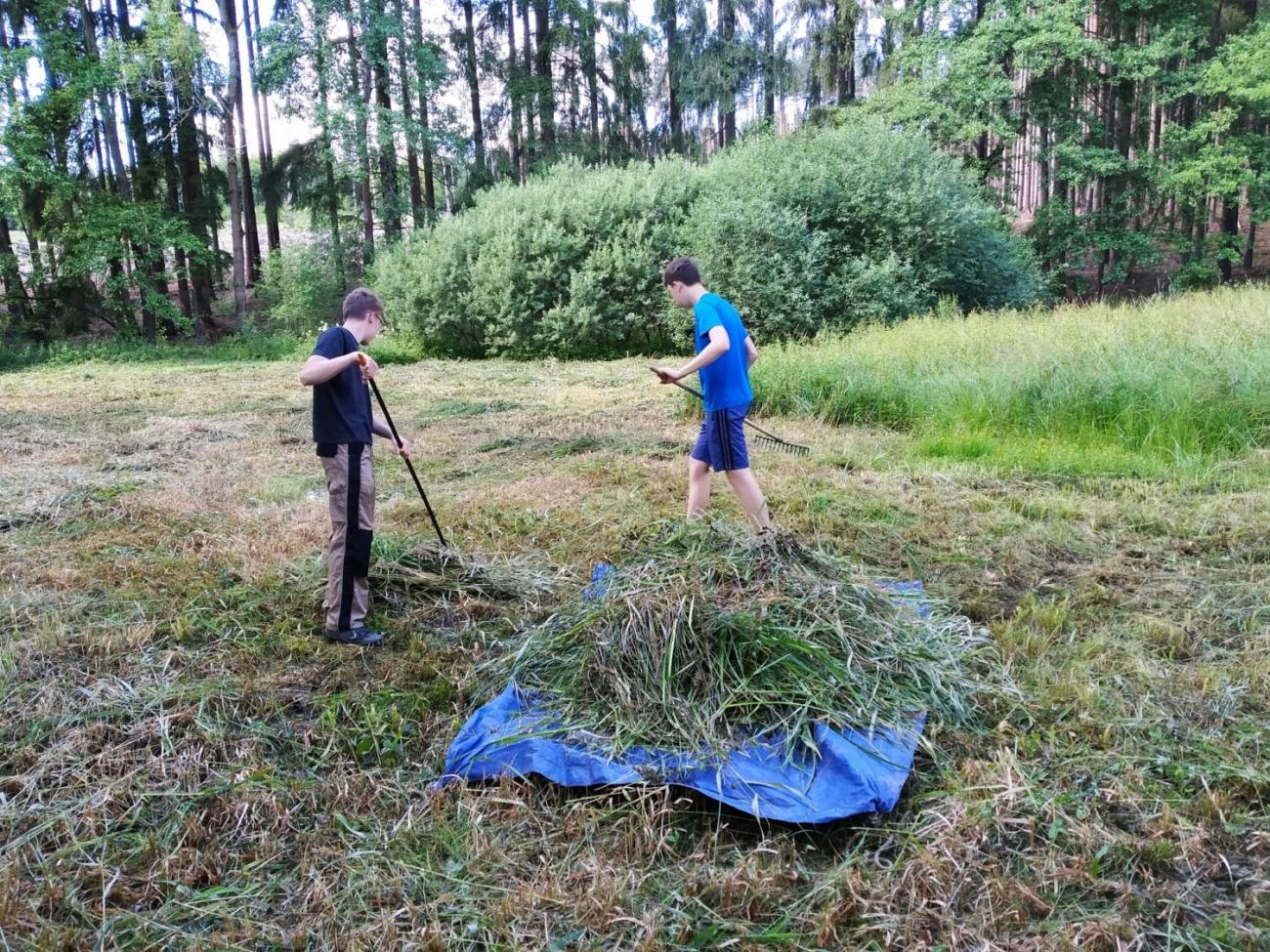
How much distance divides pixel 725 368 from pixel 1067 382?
3.96 m

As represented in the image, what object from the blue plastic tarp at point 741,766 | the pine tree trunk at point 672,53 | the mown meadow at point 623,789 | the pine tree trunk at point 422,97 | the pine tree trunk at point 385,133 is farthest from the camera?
the pine tree trunk at point 672,53

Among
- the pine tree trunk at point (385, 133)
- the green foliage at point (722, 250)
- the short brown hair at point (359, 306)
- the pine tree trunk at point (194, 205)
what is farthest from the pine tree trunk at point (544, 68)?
the short brown hair at point (359, 306)

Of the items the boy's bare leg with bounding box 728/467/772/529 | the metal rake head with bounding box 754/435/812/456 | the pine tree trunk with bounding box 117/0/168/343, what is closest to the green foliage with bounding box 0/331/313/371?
the pine tree trunk with bounding box 117/0/168/343

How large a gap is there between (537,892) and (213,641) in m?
2.08

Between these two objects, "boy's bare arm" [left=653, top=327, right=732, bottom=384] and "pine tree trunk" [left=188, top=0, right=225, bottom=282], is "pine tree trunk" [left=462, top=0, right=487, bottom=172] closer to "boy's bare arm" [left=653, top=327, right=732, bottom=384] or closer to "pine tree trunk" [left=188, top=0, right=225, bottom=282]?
"pine tree trunk" [left=188, top=0, right=225, bottom=282]

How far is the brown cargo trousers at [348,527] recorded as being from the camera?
340cm

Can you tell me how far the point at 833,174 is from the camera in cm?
1470

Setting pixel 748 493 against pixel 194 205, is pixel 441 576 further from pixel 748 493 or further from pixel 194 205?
pixel 194 205

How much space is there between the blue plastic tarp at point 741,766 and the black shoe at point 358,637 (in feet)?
3.00

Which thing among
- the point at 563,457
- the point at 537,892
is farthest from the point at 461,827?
the point at 563,457

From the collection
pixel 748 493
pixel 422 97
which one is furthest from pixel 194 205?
pixel 748 493

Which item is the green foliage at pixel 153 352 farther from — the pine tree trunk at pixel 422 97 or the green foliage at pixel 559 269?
the pine tree trunk at pixel 422 97

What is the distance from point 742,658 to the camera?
9.17 feet

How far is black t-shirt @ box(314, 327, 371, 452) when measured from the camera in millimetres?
3324
